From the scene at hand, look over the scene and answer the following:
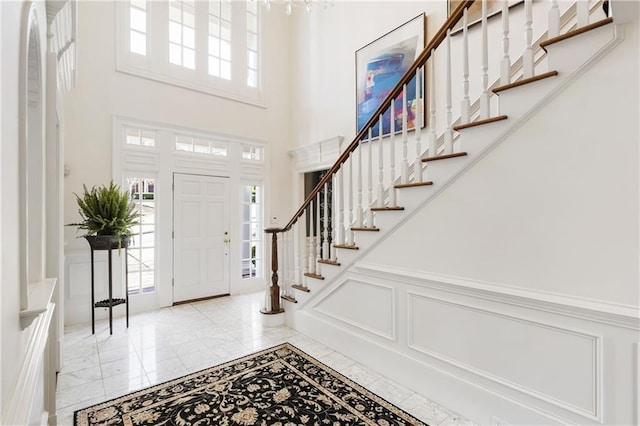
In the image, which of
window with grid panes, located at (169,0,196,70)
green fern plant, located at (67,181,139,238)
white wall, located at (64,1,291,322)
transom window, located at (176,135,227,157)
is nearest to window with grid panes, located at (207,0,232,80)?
window with grid panes, located at (169,0,196,70)

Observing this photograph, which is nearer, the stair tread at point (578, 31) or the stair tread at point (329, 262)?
the stair tread at point (578, 31)

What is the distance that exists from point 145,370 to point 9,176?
250 cm

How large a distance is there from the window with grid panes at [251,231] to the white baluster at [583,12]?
471cm

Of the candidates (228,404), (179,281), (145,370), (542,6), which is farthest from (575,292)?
(179,281)

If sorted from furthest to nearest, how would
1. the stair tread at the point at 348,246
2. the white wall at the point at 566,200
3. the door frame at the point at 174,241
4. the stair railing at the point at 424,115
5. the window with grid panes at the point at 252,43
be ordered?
the window with grid panes at the point at 252,43 < the door frame at the point at 174,241 < the stair tread at the point at 348,246 < the stair railing at the point at 424,115 < the white wall at the point at 566,200

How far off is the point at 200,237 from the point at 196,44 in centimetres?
305

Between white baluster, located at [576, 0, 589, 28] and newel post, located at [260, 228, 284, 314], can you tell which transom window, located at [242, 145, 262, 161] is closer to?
newel post, located at [260, 228, 284, 314]

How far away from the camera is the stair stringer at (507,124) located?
5.36ft

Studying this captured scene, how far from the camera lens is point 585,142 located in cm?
167

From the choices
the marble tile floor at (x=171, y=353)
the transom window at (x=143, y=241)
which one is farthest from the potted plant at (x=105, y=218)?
the marble tile floor at (x=171, y=353)

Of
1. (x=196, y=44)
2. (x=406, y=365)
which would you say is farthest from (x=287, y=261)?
(x=196, y=44)

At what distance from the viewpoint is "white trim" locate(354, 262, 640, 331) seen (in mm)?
1554

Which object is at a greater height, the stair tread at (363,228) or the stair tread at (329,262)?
the stair tread at (363,228)

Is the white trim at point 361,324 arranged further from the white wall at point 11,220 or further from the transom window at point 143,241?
the transom window at point 143,241
